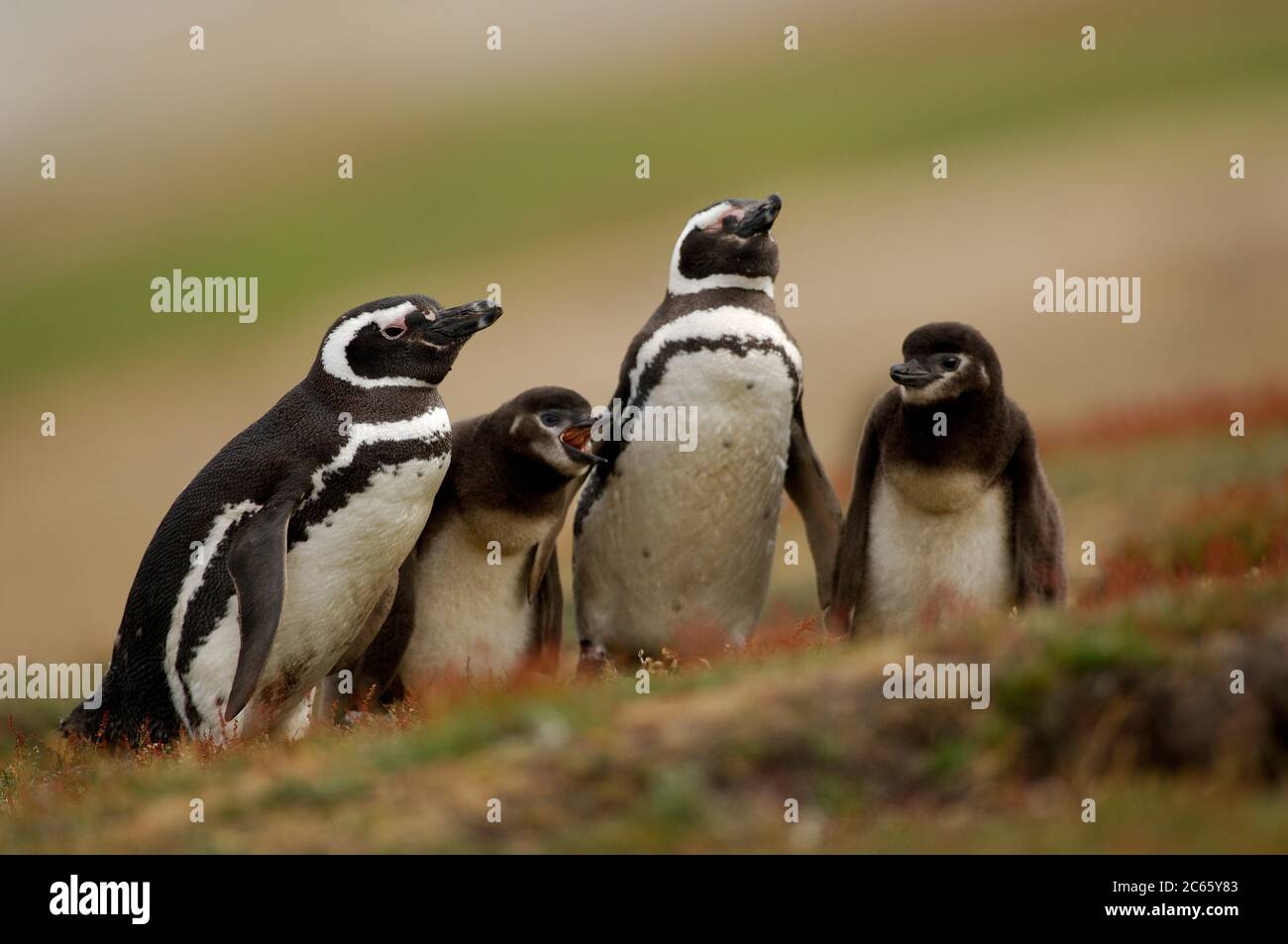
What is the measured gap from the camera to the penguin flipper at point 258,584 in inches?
301

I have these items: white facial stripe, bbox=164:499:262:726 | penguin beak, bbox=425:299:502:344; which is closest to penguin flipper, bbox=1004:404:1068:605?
penguin beak, bbox=425:299:502:344

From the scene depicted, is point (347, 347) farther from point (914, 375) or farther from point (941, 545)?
point (941, 545)

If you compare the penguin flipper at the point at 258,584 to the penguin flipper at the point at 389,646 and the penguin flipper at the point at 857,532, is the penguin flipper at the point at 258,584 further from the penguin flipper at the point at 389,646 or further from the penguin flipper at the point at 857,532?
the penguin flipper at the point at 857,532

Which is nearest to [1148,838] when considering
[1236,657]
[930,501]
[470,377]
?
[1236,657]

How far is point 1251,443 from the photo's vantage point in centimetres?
1441

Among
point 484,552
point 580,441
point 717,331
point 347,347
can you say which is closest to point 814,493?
point 717,331

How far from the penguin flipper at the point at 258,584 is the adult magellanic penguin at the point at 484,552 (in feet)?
4.00

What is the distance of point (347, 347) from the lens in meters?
8.50

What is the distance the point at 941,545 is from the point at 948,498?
1.02ft

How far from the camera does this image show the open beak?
8.90 m

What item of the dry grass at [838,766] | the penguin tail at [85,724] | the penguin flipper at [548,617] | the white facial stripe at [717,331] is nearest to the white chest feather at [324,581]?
the penguin tail at [85,724]

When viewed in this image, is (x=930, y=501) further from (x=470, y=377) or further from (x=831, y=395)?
(x=470, y=377)

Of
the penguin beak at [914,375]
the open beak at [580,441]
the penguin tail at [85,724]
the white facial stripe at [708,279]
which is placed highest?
the white facial stripe at [708,279]
